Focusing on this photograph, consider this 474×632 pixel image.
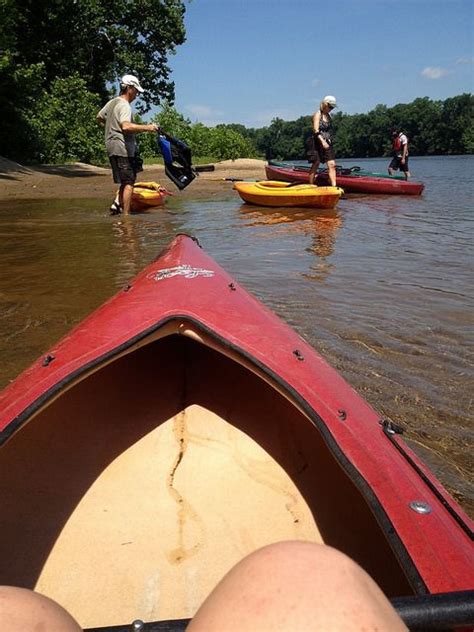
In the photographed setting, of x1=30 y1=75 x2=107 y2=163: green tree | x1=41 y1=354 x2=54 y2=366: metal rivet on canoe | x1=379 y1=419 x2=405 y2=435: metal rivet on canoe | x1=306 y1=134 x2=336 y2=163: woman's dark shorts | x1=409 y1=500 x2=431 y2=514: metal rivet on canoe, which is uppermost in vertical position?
x1=30 y1=75 x2=107 y2=163: green tree

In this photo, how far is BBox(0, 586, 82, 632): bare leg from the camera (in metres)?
0.81

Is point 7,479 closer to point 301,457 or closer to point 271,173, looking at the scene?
→ point 301,457

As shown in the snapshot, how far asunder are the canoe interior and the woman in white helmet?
369 inches

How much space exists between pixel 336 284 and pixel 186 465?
315 centimetres

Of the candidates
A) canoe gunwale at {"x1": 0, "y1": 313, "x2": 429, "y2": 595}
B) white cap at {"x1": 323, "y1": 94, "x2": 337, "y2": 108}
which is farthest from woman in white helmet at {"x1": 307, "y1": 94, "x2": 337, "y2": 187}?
canoe gunwale at {"x1": 0, "y1": 313, "x2": 429, "y2": 595}

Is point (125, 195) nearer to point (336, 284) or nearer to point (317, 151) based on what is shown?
point (317, 151)

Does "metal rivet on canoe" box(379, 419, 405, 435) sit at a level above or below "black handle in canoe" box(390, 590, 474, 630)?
below

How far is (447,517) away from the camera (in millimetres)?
1405

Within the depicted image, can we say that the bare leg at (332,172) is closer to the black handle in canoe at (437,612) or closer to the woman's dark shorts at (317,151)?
the woman's dark shorts at (317,151)

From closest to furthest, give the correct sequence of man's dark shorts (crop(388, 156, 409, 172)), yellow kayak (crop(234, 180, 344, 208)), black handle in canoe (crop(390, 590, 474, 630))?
black handle in canoe (crop(390, 590, 474, 630)) < yellow kayak (crop(234, 180, 344, 208)) < man's dark shorts (crop(388, 156, 409, 172))

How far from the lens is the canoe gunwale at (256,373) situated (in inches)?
48.2

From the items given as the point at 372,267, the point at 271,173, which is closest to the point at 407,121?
the point at 271,173

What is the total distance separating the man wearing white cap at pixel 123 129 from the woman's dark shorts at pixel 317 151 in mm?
4276

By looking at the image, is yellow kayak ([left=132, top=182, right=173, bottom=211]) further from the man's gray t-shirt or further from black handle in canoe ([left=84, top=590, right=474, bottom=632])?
black handle in canoe ([left=84, top=590, right=474, bottom=632])
